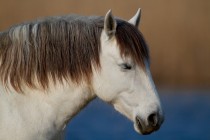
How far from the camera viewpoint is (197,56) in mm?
11492

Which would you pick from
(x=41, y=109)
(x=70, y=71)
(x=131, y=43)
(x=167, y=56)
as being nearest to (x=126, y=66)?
(x=131, y=43)

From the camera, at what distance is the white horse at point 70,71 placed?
193 cm

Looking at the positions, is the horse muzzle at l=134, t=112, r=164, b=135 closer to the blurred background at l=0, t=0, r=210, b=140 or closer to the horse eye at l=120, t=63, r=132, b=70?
the horse eye at l=120, t=63, r=132, b=70

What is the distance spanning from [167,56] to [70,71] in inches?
362

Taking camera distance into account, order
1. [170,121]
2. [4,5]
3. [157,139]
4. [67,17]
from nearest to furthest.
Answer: [67,17] → [157,139] → [170,121] → [4,5]

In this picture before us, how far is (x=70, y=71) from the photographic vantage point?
77.8 inches

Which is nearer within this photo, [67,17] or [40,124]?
[40,124]

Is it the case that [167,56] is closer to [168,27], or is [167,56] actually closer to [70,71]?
[168,27]

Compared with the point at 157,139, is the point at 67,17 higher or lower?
higher

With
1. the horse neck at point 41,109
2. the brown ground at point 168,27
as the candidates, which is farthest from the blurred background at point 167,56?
the horse neck at point 41,109

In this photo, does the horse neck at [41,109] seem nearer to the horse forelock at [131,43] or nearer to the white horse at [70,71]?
the white horse at [70,71]

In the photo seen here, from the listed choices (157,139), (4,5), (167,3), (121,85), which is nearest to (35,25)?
(121,85)

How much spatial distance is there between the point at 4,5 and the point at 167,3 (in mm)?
4245

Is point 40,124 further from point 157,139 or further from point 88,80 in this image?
point 157,139
